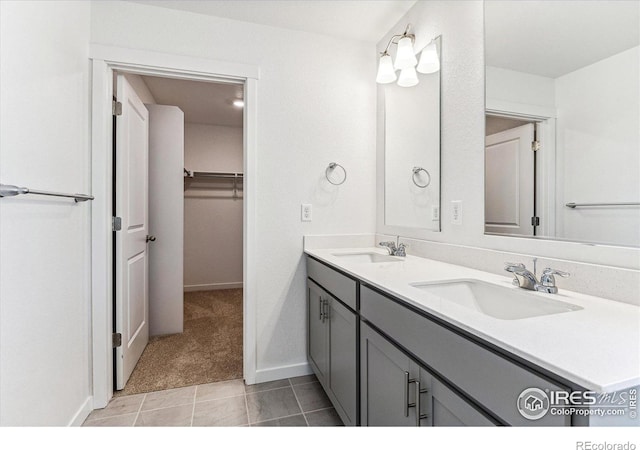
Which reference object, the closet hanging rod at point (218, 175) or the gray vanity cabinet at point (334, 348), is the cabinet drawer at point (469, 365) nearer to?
the gray vanity cabinet at point (334, 348)

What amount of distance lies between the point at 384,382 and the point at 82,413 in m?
1.62

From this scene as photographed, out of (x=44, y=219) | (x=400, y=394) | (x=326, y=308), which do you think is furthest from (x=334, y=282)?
(x=44, y=219)

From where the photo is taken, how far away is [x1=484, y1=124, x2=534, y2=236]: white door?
50.2 inches

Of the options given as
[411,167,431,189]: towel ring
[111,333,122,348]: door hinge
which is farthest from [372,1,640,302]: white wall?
[111,333,122,348]: door hinge

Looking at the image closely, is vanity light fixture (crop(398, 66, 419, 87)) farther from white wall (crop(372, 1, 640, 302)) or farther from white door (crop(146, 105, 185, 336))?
white door (crop(146, 105, 185, 336))

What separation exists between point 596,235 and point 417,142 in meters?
1.08

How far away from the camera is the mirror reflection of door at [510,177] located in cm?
127

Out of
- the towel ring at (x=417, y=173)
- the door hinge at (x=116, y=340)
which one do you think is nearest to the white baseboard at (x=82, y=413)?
the door hinge at (x=116, y=340)

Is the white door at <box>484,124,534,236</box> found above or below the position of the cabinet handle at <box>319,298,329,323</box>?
above

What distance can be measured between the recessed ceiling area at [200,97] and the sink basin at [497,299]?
2300 mm

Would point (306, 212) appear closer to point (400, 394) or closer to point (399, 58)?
point (399, 58)

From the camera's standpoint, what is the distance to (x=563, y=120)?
113 centimetres

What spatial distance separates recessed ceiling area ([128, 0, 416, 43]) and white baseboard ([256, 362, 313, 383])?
2.24m
